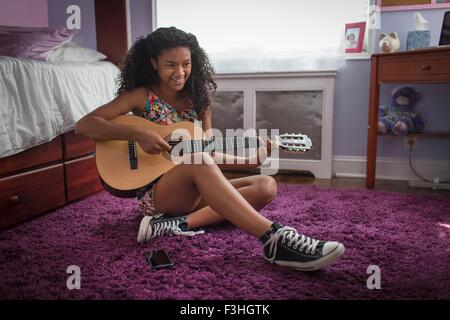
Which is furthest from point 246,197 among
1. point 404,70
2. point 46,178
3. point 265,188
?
point 404,70

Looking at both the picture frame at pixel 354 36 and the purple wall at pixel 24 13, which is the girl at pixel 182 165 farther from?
the purple wall at pixel 24 13

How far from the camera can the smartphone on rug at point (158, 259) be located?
1.10 m

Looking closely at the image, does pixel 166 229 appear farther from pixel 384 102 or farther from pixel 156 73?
pixel 384 102

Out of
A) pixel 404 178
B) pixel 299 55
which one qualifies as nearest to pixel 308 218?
pixel 404 178

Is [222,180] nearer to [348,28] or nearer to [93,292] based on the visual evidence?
[93,292]

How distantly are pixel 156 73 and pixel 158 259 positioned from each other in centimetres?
66

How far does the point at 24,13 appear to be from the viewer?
2.55 metres

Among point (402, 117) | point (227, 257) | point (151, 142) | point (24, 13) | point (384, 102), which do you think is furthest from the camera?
point (24, 13)

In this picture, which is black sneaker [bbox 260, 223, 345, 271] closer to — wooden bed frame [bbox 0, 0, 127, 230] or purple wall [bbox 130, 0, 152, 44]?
wooden bed frame [bbox 0, 0, 127, 230]

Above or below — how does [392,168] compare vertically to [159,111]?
below

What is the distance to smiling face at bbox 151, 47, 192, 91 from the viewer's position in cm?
132

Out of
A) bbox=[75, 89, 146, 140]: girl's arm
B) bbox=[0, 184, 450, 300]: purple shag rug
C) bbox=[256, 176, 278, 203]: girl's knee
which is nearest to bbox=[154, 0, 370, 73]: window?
bbox=[0, 184, 450, 300]: purple shag rug

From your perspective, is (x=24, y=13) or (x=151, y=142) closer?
(x=151, y=142)

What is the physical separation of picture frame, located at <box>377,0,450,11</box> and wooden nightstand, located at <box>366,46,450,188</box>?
1.37 ft
